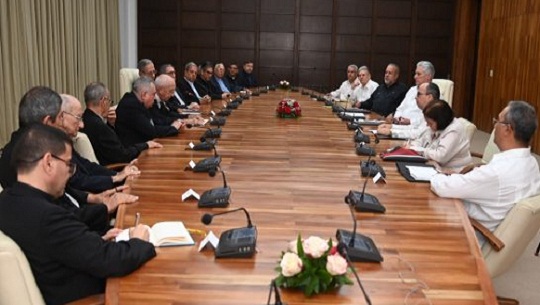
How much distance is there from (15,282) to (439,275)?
1.40 m

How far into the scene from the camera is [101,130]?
14.2 ft

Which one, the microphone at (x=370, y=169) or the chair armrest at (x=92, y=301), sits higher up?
the microphone at (x=370, y=169)

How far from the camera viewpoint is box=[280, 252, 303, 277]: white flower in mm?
1683

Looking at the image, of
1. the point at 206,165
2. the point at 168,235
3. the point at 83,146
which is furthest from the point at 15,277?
the point at 83,146

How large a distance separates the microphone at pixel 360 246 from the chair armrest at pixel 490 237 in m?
0.83

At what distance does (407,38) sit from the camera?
12758 mm

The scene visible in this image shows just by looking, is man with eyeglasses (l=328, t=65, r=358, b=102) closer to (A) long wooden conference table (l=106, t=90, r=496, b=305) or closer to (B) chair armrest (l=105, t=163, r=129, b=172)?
(A) long wooden conference table (l=106, t=90, r=496, b=305)

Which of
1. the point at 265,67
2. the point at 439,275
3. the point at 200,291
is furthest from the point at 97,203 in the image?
the point at 265,67

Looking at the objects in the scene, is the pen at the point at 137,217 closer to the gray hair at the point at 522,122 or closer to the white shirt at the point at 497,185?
the white shirt at the point at 497,185

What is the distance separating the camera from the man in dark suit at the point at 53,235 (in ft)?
6.26

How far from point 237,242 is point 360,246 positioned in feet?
1.49

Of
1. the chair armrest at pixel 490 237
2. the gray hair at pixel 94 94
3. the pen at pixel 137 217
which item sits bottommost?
the chair armrest at pixel 490 237

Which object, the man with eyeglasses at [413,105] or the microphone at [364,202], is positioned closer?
the microphone at [364,202]

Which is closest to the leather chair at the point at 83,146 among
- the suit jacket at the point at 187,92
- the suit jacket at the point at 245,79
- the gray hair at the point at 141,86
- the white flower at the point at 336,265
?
the gray hair at the point at 141,86
